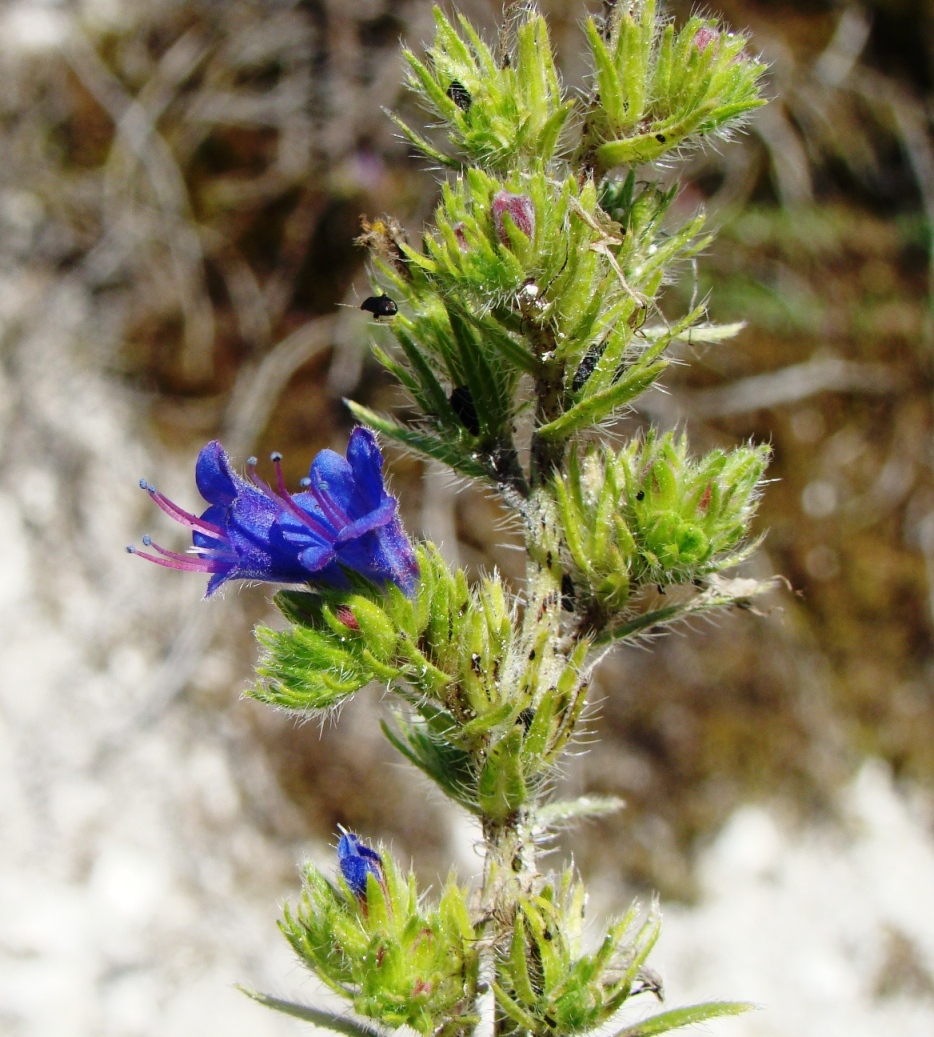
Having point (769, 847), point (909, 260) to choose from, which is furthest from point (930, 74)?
point (769, 847)

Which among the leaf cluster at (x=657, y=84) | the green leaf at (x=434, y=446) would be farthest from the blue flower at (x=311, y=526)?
the leaf cluster at (x=657, y=84)

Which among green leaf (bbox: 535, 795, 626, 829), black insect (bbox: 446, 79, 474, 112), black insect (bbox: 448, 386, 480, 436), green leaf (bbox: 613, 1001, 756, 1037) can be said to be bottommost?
green leaf (bbox: 613, 1001, 756, 1037)

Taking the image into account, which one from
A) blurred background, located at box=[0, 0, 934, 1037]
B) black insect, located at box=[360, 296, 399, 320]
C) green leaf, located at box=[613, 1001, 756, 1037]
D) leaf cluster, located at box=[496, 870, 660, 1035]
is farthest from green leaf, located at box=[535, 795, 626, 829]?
blurred background, located at box=[0, 0, 934, 1037]

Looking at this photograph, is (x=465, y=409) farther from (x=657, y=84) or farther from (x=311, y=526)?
(x=657, y=84)

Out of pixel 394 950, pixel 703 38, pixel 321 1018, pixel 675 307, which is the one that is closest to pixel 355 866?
pixel 394 950

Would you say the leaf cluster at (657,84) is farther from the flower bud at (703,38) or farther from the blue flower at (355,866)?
the blue flower at (355,866)

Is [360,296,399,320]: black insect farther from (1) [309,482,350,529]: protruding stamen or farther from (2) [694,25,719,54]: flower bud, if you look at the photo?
(2) [694,25,719,54]: flower bud

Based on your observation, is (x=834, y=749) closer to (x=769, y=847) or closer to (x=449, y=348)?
(x=769, y=847)
